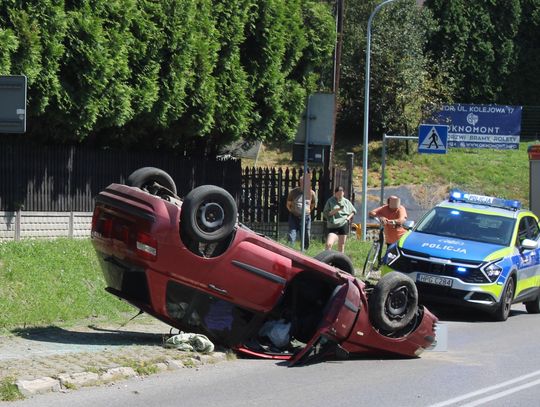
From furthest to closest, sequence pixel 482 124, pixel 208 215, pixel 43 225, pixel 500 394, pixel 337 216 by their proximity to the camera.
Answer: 1. pixel 482 124
2. pixel 337 216
3. pixel 43 225
4. pixel 208 215
5. pixel 500 394

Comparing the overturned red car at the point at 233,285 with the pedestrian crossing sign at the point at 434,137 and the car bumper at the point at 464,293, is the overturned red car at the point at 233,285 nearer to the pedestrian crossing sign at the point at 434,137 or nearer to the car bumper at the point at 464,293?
the car bumper at the point at 464,293

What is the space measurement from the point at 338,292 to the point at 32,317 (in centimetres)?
387

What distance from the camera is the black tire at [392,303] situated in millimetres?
10375

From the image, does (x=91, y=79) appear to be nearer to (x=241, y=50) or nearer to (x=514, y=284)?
(x=241, y=50)

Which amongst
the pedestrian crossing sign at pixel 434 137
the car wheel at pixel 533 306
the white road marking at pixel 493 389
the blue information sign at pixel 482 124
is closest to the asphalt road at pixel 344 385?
the white road marking at pixel 493 389

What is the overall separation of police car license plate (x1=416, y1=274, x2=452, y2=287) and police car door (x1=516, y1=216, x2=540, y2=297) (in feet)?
4.90

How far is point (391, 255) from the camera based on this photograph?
1544 centimetres

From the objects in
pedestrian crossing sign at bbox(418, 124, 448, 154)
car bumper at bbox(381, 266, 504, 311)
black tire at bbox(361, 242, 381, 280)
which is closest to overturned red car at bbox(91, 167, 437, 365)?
car bumper at bbox(381, 266, 504, 311)

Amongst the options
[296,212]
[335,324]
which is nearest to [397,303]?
[335,324]

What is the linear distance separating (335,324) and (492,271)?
5.47m

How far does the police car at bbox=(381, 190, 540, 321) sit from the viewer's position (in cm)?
1476

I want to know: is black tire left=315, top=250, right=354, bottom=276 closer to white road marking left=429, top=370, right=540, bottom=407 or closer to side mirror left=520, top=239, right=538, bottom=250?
white road marking left=429, top=370, right=540, bottom=407

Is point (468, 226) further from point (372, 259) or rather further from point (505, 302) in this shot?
point (372, 259)

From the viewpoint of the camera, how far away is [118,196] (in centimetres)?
Answer: 997
